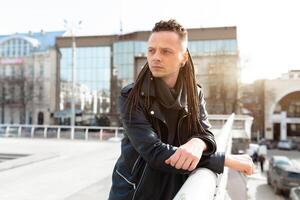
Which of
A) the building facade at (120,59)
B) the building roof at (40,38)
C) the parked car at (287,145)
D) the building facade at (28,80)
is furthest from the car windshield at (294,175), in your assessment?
the building roof at (40,38)

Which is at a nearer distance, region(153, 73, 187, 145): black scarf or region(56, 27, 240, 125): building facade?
region(153, 73, 187, 145): black scarf

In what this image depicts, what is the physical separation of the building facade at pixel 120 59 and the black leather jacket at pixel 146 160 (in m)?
34.9

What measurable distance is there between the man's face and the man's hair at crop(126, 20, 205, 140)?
0.10ft

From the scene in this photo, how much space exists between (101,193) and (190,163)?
3641mm

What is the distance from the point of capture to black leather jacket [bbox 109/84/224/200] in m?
1.43

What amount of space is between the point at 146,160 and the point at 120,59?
4259 cm

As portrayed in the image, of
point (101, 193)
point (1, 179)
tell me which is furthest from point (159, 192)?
point (1, 179)

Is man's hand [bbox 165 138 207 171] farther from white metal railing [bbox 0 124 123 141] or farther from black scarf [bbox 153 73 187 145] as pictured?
white metal railing [bbox 0 124 123 141]

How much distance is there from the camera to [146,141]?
142 cm

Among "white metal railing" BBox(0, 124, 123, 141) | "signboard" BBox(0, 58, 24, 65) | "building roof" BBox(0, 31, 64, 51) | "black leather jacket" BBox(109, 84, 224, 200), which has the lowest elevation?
"white metal railing" BBox(0, 124, 123, 141)

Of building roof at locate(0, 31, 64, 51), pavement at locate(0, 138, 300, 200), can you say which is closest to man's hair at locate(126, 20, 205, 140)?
pavement at locate(0, 138, 300, 200)

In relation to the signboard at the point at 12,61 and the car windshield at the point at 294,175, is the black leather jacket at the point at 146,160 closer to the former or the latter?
the car windshield at the point at 294,175

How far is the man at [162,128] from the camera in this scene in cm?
144

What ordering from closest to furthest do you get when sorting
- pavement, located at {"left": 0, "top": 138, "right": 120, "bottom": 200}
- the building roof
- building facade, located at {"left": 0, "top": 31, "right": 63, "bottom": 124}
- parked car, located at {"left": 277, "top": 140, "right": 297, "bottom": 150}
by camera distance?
pavement, located at {"left": 0, "top": 138, "right": 120, "bottom": 200} → parked car, located at {"left": 277, "top": 140, "right": 297, "bottom": 150} → building facade, located at {"left": 0, "top": 31, "right": 63, "bottom": 124} → the building roof
